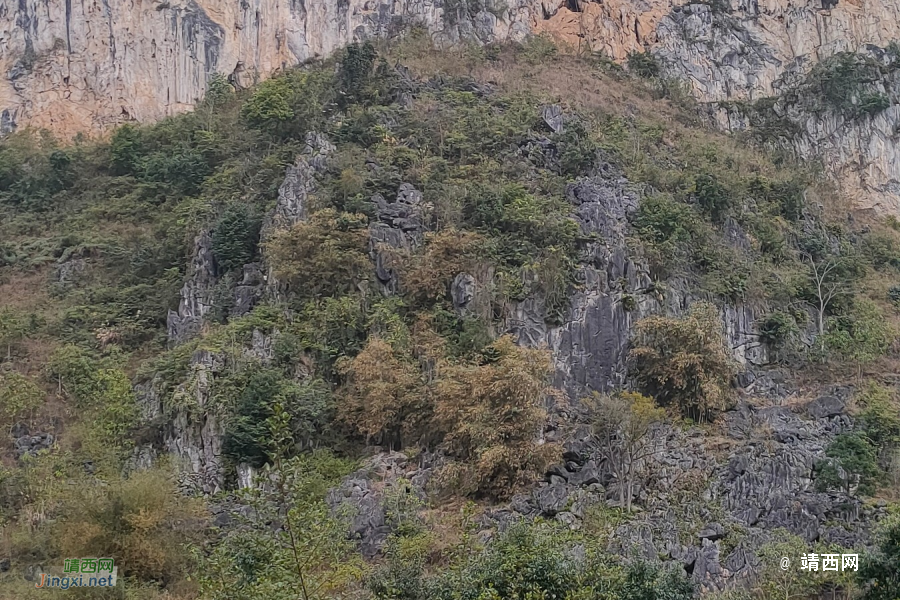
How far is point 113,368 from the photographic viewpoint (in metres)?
25.3

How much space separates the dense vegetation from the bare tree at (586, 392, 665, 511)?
0.27 feet

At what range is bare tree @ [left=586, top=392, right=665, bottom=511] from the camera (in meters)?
21.0

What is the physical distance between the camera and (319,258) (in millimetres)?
25219

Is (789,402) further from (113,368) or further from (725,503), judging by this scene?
(113,368)

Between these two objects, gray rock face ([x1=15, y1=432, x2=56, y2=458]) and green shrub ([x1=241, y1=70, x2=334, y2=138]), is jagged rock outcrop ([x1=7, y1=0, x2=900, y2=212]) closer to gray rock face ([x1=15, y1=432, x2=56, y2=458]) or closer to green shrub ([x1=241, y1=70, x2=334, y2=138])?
green shrub ([x1=241, y1=70, x2=334, y2=138])

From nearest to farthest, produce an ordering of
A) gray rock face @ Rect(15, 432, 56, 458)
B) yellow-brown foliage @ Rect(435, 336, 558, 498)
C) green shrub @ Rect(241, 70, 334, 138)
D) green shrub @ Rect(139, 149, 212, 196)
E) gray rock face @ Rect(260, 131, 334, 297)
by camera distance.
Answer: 1. yellow-brown foliage @ Rect(435, 336, 558, 498)
2. gray rock face @ Rect(15, 432, 56, 458)
3. gray rock face @ Rect(260, 131, 334, 297)
4. green shrub @ Rect(241, 70, 334, 138)
5. green shrub @ Rect(139, 149, 212, 196)

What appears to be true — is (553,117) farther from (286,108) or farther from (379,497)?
(379,497)

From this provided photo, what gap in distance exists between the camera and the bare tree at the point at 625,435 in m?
21.0

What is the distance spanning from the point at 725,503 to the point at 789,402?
488 centimetres

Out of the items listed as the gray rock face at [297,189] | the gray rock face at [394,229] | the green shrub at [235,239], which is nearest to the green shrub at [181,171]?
the gray rock face at [297,189]

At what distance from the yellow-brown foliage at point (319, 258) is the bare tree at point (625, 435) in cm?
738

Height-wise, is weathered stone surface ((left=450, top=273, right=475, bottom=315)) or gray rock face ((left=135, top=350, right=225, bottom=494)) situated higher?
weathered stone surface ((left=450, top=273, right=475, bottom=315))
